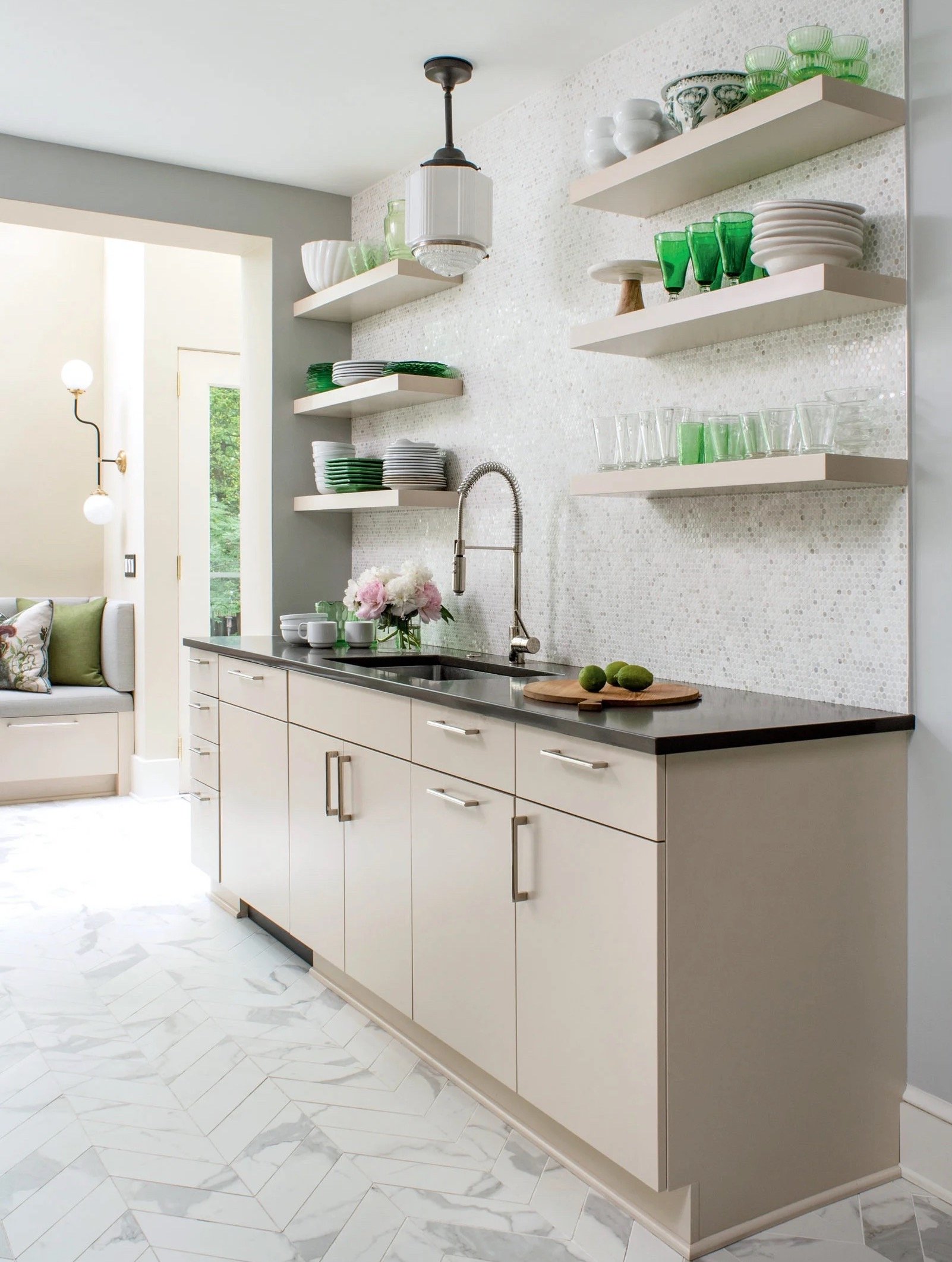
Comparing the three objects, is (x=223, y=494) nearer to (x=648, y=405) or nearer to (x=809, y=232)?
(x=648, y=405)

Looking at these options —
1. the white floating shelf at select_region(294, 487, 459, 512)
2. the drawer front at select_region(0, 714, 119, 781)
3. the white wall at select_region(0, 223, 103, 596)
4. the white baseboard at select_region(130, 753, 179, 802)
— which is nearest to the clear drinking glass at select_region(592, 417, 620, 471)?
the white floating shelf at select_region(294, 487, 459, 512)

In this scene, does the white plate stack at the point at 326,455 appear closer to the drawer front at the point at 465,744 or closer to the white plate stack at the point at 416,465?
the white plate stack at the point at 416,465

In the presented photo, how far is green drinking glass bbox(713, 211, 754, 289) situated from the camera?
2213 millimetres

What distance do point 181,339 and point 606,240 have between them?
120 inches

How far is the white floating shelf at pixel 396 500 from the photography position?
3.45 metres

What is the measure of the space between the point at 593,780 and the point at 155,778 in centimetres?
391

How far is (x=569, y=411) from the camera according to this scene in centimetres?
301

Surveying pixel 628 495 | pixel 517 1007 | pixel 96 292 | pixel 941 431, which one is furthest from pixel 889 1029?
pixel 96 292

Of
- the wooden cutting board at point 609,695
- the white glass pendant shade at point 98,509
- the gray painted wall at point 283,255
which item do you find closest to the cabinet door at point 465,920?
the wooden cutting board at point 609,695

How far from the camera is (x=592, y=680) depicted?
219 centimetres

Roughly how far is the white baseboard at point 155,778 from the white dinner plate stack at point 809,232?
4.13 m

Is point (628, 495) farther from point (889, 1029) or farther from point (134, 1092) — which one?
point (134, 1092)

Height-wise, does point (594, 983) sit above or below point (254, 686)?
below

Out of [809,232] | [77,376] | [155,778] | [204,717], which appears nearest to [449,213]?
[809,232]
